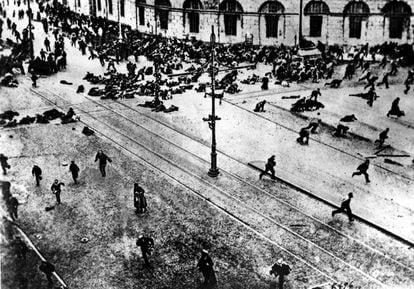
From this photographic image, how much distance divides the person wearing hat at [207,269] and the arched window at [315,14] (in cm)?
3653

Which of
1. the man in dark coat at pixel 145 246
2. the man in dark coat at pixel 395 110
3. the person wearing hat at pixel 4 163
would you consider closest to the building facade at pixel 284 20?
the man in dark coat at pixel 395 110

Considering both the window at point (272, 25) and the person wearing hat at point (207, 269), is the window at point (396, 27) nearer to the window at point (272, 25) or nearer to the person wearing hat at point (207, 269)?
the window at point (272, 25)

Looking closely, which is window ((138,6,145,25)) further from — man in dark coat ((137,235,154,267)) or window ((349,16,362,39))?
man in dark coat ((137,235,154,267))

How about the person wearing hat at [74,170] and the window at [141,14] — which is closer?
the person wearing hat at [74,170]

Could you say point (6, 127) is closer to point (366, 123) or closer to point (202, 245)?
point (202, 245)

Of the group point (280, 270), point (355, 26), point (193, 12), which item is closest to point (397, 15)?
point (355, 26)

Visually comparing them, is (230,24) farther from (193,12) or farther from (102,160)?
(102,160)

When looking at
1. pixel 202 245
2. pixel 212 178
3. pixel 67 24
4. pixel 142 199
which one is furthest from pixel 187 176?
pixel 67 24

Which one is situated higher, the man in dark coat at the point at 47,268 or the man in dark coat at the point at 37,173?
the man in dark coat at the point at 37,173

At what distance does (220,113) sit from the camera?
114 feet

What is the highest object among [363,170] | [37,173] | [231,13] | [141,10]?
[141,10]

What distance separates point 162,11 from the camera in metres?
54.8

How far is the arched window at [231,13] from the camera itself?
170ft

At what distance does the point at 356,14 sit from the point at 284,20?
244 inches
